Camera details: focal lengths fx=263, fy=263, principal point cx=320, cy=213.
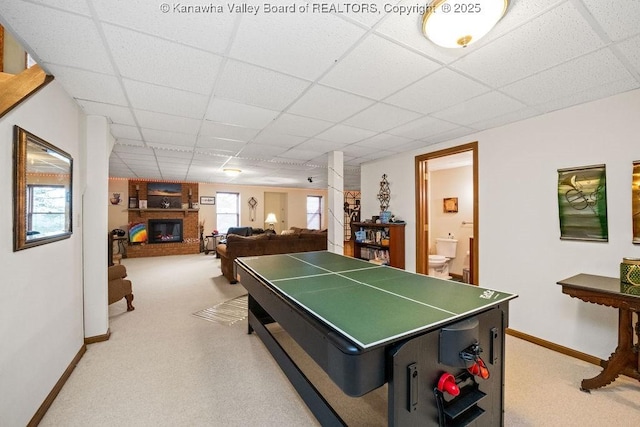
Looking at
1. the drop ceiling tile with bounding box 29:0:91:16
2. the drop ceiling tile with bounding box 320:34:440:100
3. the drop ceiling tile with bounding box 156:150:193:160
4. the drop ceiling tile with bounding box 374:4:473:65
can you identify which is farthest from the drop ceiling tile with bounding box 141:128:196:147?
the drop ceiling tile with bounding box 374:4:473:65

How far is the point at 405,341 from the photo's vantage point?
1114mm

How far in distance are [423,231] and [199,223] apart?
729 centimetres

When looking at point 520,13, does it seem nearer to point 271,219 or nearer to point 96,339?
point 96,339

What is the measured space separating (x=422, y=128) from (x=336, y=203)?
182 centimetres

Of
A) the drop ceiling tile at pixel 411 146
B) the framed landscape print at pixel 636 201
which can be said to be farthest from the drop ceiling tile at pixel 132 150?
the framed landscape print at pixel 636 201

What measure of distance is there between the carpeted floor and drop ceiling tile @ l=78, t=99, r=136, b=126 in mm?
2373

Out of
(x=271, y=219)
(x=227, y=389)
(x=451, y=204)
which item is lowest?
(x=227, y=389)

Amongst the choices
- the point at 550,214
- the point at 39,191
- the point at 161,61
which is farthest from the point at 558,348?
the point at 39,191

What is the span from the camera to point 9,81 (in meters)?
1.71

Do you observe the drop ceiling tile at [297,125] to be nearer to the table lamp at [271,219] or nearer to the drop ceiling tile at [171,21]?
the drop ceiling tile at [171,21]

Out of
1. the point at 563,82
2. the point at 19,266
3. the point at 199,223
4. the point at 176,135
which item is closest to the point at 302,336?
the point at 19,266

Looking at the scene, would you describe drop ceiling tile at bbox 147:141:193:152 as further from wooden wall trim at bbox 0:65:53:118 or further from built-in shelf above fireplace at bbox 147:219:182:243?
built-in shelf above fireplace at bbox 147:219:182:243

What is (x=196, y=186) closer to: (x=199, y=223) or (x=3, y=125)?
(x=199, y=223)

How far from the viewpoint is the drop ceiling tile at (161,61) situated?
156 cm
